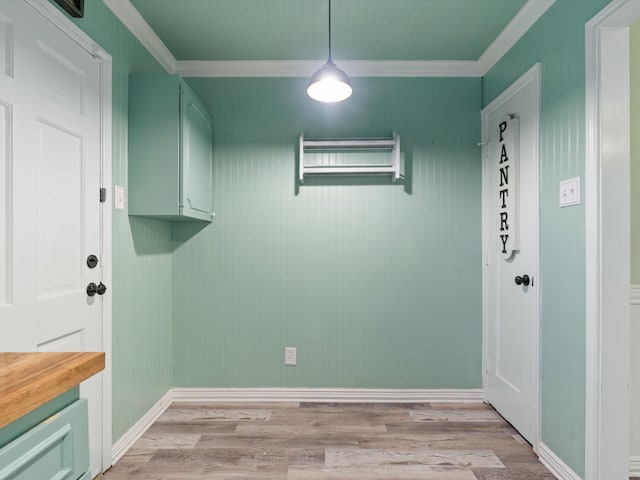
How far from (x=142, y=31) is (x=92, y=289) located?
1520mm

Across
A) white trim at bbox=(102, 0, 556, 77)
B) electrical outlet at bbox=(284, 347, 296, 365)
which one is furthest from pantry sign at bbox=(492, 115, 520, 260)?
electrical outlet at bbox=(284, 347, 296, 365)

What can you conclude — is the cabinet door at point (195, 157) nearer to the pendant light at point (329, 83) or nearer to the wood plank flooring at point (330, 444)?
the pendant light at point (329, 83)

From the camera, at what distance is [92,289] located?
174 cm

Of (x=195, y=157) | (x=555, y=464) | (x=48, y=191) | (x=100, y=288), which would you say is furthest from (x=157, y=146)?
(x=555, y=464)

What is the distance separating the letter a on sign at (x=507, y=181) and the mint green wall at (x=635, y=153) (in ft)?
1.80

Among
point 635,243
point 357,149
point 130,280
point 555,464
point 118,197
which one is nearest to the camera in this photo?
point 635,243

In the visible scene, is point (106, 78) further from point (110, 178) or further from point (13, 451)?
point (13, 451)

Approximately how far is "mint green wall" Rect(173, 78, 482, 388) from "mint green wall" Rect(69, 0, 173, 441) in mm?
242

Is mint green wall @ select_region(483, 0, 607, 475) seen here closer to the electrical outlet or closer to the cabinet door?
the electrical outlet

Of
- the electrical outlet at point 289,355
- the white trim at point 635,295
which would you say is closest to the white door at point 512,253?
the white trim at point 635,295

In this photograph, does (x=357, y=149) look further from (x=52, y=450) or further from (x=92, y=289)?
(x=52, y=450)

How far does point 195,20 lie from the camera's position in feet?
6.93

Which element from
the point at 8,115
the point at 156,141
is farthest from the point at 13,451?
the point at 156,141

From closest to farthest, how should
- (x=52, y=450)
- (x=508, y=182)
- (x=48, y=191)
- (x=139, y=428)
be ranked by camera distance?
(x=52, y=450)
(x=48, y=191)
(x=139, y=428)
(x=508, y=182)
